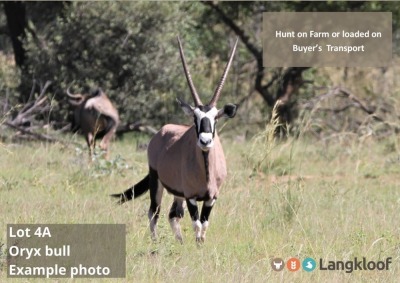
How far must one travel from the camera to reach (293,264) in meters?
7.05

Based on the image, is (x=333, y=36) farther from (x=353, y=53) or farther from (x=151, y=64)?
(x=151, y=64)

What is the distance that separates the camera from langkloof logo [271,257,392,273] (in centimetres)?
695

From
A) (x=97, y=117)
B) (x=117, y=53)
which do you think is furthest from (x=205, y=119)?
(x=117, y=53)

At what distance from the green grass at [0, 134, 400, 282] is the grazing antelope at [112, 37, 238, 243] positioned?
0.23 meters

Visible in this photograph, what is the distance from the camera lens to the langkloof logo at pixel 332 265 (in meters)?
6.95

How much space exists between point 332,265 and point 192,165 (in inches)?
65.6

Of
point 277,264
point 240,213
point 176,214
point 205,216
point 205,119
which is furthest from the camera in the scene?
point 240,213

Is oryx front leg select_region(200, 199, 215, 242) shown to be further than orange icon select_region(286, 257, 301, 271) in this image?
Yes

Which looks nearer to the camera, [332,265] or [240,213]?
[332,265]

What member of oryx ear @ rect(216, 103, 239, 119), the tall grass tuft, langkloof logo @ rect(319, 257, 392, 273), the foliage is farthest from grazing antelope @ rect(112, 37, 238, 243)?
the foliage

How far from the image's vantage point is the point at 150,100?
60.4ft

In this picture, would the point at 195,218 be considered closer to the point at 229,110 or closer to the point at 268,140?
the point at 229,110

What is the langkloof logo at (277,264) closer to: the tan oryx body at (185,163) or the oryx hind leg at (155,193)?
the tan oryx body at (185,163)

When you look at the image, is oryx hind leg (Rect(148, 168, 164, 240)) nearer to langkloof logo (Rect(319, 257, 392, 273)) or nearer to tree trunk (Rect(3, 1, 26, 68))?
langkloof logo (Rect(319, 257, 392, 273))
